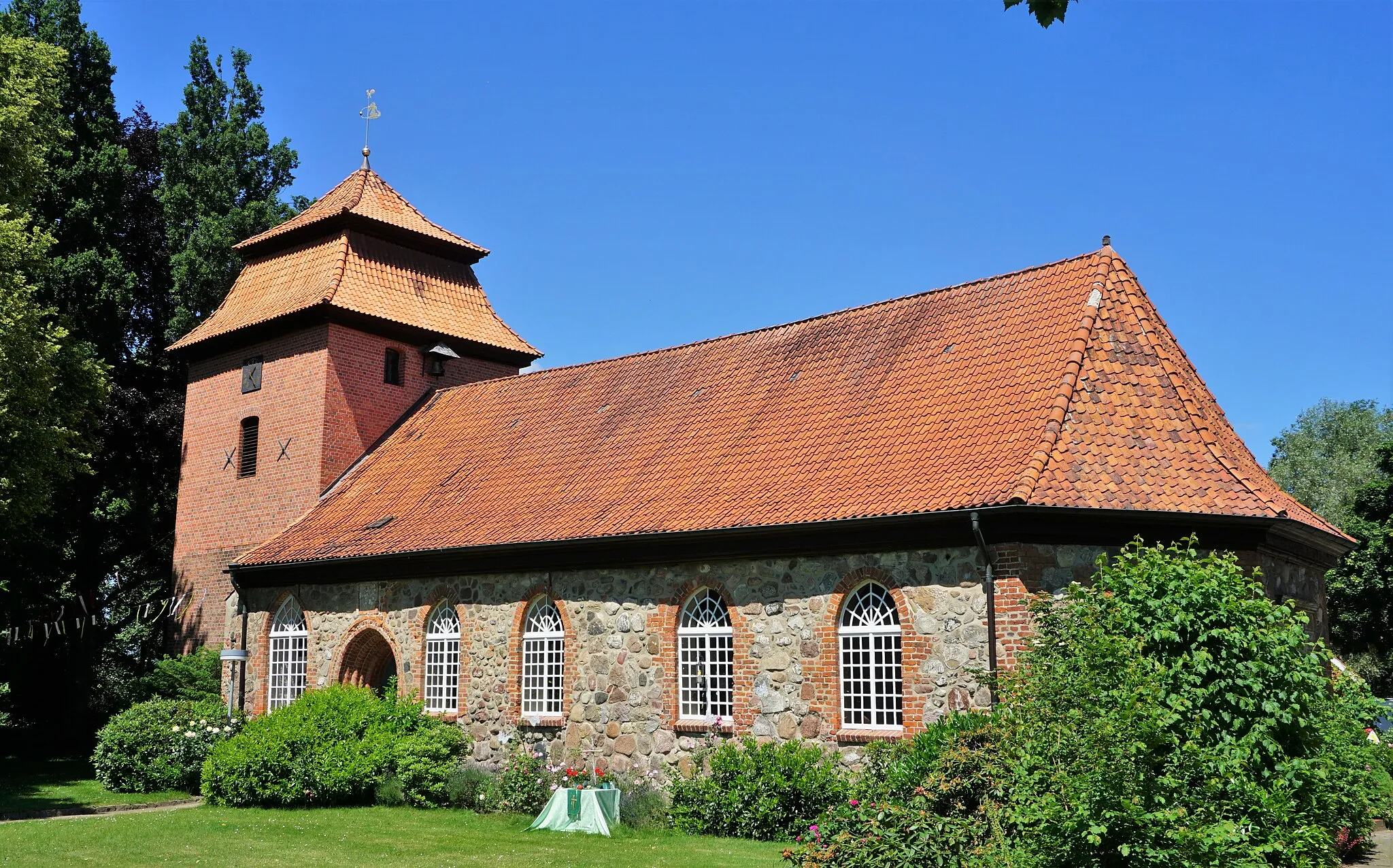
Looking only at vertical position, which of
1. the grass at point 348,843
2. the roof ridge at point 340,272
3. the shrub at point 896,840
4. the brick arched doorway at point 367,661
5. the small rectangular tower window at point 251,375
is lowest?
the grass at point 348,843

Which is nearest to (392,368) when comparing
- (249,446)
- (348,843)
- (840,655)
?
(249,446)

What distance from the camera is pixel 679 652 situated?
Result: 16703 millimetres

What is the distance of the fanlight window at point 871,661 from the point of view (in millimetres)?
14797

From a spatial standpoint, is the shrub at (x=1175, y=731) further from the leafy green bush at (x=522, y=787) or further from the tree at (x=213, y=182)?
the tree at (x=213, y=182)

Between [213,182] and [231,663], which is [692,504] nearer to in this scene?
[231,663]

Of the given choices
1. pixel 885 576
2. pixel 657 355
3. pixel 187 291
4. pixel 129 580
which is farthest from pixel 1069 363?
pixel 129 580

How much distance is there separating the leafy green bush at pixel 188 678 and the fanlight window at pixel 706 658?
417 inches

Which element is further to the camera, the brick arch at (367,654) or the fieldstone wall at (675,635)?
the brick arch at (367,654)

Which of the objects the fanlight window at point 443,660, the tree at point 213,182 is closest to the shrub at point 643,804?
the fanlight window at point 443,660

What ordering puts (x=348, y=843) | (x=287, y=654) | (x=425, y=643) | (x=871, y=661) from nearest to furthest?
(x=348, y=843)
(x=871, y=661)
(x=425, y=643)
(x=287, y=654)

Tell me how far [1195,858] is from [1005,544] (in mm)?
5238

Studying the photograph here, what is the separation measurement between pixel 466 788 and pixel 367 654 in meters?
4.11

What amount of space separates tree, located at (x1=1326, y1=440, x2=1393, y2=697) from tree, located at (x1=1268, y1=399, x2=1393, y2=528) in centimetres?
1388

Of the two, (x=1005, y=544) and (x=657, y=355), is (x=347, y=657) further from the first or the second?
(x=1005, y=544)
